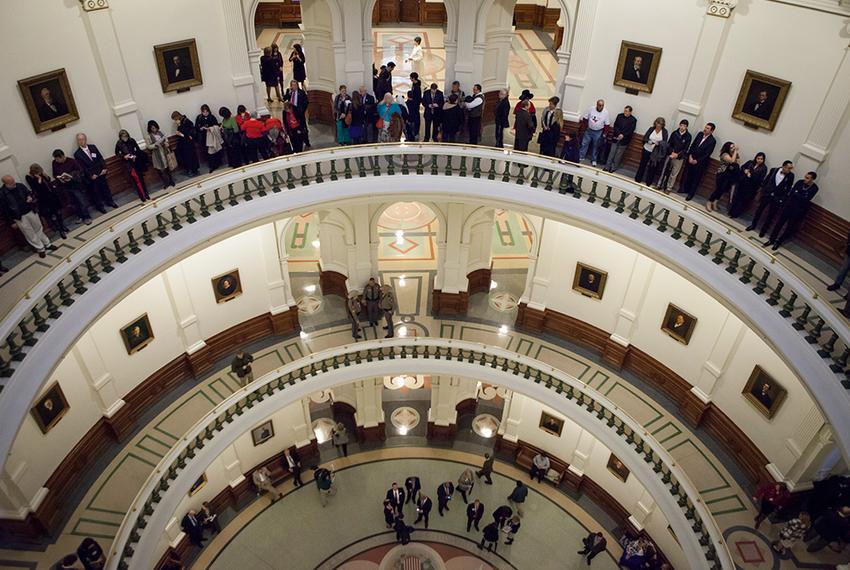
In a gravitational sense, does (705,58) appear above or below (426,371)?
above

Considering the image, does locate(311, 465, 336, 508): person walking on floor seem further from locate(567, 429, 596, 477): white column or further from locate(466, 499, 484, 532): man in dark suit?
locate(567, 429, 596, 477): white column

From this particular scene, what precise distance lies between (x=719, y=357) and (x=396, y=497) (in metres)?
7.17

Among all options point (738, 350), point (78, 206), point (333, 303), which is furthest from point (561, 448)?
point (78, 206)

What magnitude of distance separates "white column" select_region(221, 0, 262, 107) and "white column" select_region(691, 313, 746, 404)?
10.3m

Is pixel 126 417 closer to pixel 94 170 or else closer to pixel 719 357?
pixel 94 170

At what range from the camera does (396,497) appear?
12992 millimetres

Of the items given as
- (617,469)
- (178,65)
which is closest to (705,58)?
(617,469)

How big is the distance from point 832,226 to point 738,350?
267cm

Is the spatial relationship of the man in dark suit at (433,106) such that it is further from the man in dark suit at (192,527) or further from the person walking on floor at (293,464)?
the man in dark suit at (192,527)

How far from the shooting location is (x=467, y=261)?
14.4 metres

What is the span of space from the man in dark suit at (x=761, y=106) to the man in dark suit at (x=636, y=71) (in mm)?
2052

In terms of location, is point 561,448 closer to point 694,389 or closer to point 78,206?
point 694,389

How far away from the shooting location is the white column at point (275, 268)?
1288cm

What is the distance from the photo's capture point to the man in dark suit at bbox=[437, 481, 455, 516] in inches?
522
